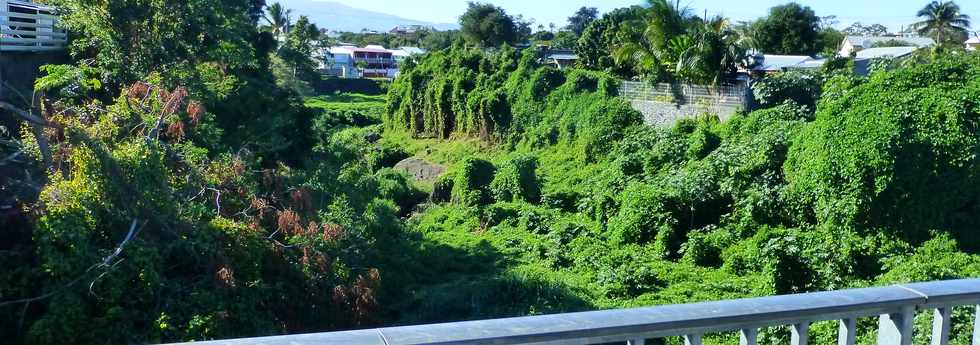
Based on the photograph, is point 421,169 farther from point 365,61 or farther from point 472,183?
point 365,61

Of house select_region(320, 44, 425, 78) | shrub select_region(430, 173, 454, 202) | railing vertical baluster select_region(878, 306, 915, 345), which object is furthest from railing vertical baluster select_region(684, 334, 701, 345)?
house select_region(320, 44, 425, 78)

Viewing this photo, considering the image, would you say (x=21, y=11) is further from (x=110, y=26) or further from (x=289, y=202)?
(x=289, y=202)

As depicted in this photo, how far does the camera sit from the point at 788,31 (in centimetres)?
3750

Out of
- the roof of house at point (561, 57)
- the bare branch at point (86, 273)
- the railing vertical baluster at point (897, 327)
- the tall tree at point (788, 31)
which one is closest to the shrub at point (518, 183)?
the bare branch at point (86, 273)

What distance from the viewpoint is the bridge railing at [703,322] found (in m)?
1.88

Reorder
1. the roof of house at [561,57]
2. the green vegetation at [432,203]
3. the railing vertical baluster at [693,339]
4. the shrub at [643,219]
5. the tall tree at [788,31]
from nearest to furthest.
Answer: the railing vertical baluster at [693,339]
the green vegetation at [432,203]
the shrub at [643,219]
the tall tree at [788,31]
the roof of house at [561,57]

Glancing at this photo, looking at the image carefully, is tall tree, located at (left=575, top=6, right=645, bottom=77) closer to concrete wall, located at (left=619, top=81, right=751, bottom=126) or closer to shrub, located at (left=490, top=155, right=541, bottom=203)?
concrete wall, located at (left=619, top=81, right=751, bottom=126)

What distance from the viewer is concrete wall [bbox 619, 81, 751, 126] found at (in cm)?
1903

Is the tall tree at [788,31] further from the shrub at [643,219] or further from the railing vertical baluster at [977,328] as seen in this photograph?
the railing vertical baluster at [977,328]

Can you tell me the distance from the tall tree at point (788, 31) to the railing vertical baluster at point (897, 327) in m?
36.8

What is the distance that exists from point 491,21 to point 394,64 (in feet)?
99.4

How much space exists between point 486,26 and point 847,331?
1664 inches

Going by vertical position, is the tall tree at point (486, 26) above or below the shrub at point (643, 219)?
above

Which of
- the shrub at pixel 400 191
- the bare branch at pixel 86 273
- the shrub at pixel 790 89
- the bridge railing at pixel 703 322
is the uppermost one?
the shrub at pixel 790 89
